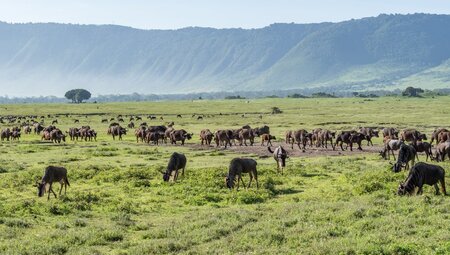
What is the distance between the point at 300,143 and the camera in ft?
176

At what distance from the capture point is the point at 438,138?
44.7 meters

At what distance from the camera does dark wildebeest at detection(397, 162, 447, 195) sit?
70.7 feet

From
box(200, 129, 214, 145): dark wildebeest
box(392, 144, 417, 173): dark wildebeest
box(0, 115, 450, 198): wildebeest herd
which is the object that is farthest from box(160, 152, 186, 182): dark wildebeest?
box(200, 129, 214, 145): dark wildebeest

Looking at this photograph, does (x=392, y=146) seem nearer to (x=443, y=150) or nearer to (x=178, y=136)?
(x=443, y=150)

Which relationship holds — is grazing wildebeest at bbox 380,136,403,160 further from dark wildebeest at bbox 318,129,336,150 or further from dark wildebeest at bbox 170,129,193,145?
dark wildebeest at bbox 170,129,193,145

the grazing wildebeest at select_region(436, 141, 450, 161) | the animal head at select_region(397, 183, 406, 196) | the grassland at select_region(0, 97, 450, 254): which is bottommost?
the grassland at select_region(0, 97, 450, 254)

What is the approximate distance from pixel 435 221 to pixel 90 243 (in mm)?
10660

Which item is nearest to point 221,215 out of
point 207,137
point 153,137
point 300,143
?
point 207,137

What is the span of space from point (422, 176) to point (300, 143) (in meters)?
32.1

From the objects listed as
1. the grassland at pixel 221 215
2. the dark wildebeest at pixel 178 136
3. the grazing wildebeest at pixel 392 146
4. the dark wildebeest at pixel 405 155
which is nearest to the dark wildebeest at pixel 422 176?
the grassland at pixel 221 215

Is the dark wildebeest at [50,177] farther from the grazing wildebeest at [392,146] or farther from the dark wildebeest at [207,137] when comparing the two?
the dark wildebeest at [207,137]

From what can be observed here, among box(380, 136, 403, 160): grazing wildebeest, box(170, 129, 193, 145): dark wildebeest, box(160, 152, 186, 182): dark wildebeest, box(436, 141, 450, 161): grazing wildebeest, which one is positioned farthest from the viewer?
box(170, 129, 193, 145): dark wildebeest

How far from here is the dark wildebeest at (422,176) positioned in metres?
21.5

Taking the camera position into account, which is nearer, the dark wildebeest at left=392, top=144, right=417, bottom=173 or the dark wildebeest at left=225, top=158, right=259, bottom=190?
Result: the dark wildebeest at left=225, top=158, right=259, bottom=190
